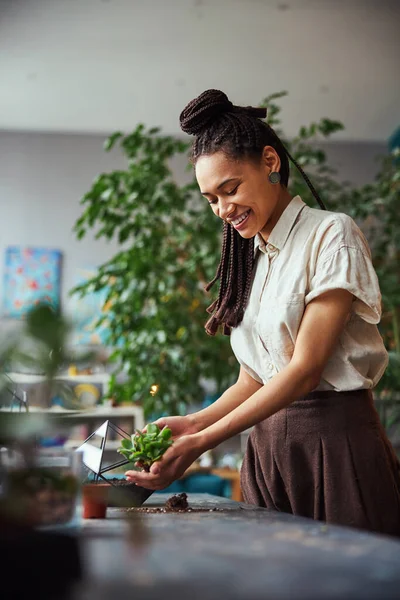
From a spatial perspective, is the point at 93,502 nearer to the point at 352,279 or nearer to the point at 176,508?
the point at 176,508

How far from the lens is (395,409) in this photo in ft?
12.6

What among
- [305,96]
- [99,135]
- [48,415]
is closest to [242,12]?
[305,96]

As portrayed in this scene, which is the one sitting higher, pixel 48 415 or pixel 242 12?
pixel 242 12

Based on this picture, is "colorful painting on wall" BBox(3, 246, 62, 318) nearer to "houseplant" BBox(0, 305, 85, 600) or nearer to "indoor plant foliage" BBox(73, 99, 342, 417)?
"indoor plant foliage" BBox(73, 99, 342, 417)

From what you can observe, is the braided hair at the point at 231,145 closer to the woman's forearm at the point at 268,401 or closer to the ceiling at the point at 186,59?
the woman's forearm at the point at 268,401

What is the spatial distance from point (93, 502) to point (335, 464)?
45 cm

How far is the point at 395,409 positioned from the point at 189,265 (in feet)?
4.25

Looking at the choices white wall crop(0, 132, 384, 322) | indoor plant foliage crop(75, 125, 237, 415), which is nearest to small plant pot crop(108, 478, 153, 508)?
indoor plant foliage crop(75, 125, 237, 415)

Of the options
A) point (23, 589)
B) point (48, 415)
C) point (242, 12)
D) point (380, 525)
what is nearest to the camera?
point (23, 589)

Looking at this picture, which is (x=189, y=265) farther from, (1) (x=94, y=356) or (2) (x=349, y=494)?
(1) (x=94, y=356)

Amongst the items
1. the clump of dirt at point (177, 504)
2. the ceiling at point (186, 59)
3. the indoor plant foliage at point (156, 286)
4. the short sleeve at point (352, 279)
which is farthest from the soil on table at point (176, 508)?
the ceiling at point (186, 59)

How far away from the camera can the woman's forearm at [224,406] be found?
154 cm

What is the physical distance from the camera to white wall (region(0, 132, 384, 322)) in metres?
5.72

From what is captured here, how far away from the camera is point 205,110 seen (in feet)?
4.84
